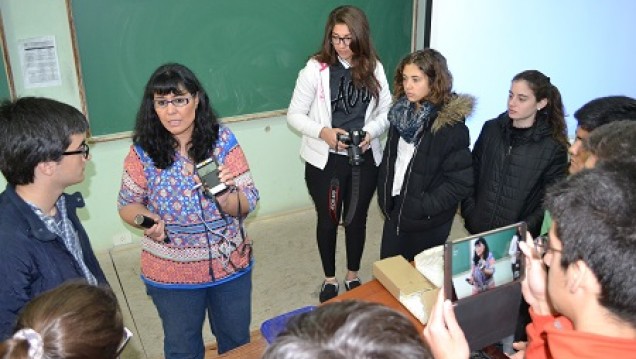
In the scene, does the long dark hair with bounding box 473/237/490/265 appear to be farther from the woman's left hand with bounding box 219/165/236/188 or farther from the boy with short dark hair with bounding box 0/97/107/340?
the boy with short dark hair with bounding box 0/97/107/340

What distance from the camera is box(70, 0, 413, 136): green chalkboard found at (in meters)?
3.15

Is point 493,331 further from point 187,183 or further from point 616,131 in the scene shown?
point 187,183

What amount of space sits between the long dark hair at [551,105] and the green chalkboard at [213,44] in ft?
5.19

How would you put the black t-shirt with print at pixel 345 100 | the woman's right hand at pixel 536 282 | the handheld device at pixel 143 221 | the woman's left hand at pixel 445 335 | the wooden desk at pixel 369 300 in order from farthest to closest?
the black t-shirt with print at pixel 345 100
the handheld device at pixel 143 221
the wooden desk at pixel 369 300
the woman's right hand at pixel 536 282
the woman's left hand at pixel 445 335

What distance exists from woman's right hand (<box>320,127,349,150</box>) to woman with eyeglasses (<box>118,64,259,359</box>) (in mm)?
771

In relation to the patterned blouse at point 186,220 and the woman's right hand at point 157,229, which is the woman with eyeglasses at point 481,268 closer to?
the patterned blouse at point 186,220

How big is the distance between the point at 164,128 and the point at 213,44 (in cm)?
159

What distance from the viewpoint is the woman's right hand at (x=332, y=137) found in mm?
2768

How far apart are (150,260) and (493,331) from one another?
1229 millimetres

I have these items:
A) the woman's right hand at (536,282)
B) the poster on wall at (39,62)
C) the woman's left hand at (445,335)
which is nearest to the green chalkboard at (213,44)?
the poster on wall at (39,62)

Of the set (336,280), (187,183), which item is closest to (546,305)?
(187,183)

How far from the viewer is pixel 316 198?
2.99 meters

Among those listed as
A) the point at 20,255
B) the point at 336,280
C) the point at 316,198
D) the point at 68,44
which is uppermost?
the point at 68,44

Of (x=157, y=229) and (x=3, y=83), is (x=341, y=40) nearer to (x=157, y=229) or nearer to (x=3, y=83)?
(x=157, y=229)
